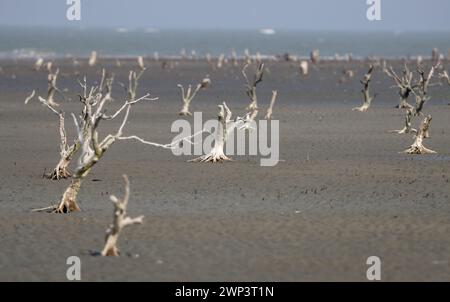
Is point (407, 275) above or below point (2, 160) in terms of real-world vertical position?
below

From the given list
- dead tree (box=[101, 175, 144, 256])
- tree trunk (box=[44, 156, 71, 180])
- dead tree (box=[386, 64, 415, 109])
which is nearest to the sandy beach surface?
dead tree (box=[101, 175, 144, 256])

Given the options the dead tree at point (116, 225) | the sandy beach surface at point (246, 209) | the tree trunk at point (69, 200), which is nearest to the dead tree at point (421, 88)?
the sandy beach surface at point (246, 209)

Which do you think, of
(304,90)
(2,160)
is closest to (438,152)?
(2,160)

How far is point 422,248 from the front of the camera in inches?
575

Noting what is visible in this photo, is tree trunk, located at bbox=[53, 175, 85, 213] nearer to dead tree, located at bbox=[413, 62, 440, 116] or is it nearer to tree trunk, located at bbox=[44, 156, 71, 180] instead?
tree trunk, located at bbox=[44, 156, 71, 180]

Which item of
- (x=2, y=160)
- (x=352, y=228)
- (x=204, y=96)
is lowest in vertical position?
(x=352, y=228)

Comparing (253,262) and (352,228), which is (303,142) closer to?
(352,228)

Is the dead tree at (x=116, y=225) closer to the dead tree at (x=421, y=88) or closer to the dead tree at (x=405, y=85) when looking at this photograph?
the dead tree at (x=405, y=85)

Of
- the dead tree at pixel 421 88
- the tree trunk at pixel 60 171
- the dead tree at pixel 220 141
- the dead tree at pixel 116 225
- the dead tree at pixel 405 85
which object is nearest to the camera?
the dead tree at pixel 116 225

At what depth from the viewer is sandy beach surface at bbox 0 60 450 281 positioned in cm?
1348

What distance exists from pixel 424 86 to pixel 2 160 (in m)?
14.3

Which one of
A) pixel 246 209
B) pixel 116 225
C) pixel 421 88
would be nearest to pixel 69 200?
pixel 246 209

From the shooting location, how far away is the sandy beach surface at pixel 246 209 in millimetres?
13484
